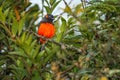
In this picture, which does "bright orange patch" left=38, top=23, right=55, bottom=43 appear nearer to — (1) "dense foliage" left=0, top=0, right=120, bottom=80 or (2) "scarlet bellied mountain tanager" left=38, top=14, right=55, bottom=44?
(2) "scarlet bellied mountain tanager" left=38, top=14, right=55, bottom=44

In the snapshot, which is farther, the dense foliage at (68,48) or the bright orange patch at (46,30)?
the bright orange patch at (46,30)

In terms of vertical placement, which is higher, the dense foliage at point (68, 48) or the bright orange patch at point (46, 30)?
the dense foliage at point (68, 48)

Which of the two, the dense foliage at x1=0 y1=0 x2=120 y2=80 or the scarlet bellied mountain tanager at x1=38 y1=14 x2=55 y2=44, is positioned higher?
the dense foliage at x1=0 y1=0 x2=120 y2=80

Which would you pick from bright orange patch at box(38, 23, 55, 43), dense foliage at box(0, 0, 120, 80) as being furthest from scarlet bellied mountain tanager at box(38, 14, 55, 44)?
dense foliage at box(0, 0, 120, 80)

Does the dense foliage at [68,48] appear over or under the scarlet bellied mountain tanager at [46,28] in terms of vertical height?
over

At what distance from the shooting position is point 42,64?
2256mm

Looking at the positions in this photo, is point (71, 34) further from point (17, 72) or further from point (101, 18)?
point (17, 72)

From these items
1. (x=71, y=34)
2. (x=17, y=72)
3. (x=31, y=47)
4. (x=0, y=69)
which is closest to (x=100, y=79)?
(x=31, y=47)

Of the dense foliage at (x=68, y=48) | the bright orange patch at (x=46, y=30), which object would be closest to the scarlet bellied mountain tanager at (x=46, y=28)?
the bright orange patch at (x=46, y=30)

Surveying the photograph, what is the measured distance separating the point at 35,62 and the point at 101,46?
2.44ft

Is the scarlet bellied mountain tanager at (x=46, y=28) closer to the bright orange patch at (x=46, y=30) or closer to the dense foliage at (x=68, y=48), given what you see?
the bright orange patch at (x=46, y=30)

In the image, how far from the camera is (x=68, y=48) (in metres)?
1.74

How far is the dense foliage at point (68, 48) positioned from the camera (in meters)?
1.48

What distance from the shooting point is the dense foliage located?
148 cm
